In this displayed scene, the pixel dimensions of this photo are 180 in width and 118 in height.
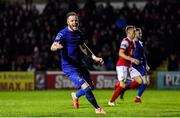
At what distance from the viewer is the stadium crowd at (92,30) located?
3052 centimetres

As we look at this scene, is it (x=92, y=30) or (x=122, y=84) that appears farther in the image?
(x=92, y=30)

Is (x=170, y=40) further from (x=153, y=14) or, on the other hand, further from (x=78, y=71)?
(x=78, y=71)

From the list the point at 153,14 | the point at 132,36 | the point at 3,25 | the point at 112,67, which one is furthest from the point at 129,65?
the point at 3,25

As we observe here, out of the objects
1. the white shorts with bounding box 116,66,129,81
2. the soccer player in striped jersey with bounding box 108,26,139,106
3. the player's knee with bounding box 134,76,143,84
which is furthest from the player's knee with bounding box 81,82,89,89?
the player's knee with bounding box 134,76,143,84

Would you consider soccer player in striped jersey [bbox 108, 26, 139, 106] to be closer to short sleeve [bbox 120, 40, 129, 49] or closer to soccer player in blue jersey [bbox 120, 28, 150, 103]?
short sleeve [bbox 120, 40, 129, 49]

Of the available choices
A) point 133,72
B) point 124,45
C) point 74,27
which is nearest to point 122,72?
point 124,45

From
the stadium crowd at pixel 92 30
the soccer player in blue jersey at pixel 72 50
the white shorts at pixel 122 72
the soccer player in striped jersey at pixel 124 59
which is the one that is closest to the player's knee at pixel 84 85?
the soccer player in blue jersey at pixel 72 50

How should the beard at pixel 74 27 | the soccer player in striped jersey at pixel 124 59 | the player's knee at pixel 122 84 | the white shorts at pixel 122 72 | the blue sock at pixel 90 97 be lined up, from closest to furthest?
1. the blue sock at pixel 90 97
2. the beard at pixel 74 27
3. the soccer player in striped jersey at pixel 124 59
4. the player's knee at pixel 122 84
5. the white shorts at pixel 122 72

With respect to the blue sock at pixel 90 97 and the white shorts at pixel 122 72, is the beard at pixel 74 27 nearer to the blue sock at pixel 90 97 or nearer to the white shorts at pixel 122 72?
the blue sock at pixel 90 97

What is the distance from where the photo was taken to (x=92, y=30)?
32.4 m

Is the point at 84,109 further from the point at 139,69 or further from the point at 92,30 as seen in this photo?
the point at 92,30

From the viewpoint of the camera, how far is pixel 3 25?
33844 mm

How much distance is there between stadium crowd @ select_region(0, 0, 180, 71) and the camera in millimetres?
30516

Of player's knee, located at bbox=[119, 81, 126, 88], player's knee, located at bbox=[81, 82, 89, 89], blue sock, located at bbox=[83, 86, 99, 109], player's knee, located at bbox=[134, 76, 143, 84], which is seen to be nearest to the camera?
blue sock, located at bbox=[83, 86, 99, 109]
